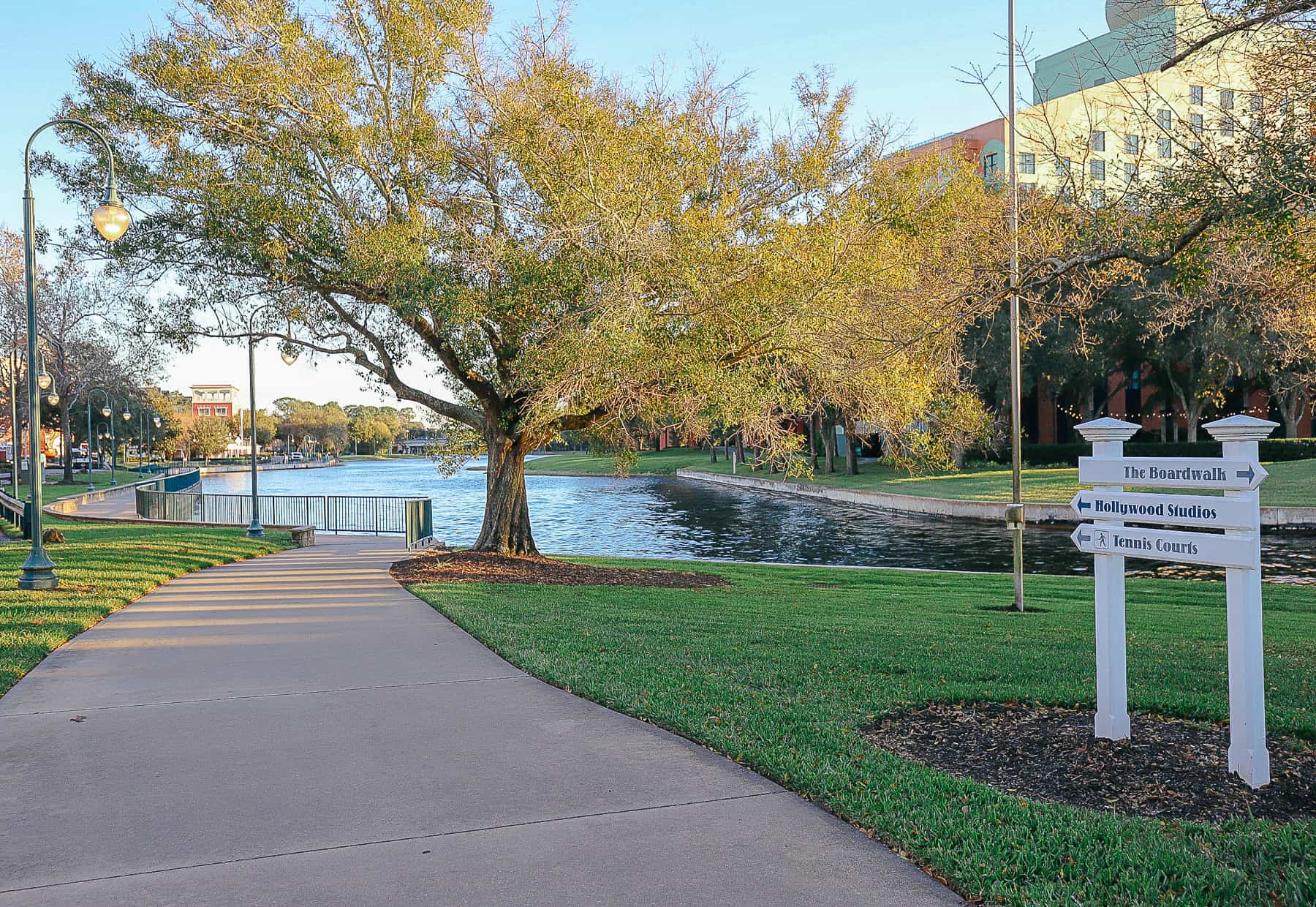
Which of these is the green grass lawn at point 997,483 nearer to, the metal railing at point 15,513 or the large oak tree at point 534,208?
the large oak tree at point 534,208

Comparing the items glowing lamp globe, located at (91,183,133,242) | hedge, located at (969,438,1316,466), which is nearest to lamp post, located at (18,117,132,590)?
glowing lamp globe, located at (91,183,133,242)

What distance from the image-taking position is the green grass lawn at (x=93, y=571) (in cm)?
902

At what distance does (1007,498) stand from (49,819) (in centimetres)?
3571

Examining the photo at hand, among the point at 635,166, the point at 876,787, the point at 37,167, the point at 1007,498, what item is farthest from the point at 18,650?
the point at 1007,498

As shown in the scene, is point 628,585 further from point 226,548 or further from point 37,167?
point 37,167

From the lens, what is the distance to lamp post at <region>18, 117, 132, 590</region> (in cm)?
1173

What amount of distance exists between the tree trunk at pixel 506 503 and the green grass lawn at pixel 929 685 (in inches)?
156

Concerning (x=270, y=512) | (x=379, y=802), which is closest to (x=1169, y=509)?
(x=379, y=802)

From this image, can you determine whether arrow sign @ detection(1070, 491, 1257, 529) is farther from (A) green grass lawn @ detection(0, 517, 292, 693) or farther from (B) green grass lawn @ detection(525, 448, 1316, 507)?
(B) green grass lawn @ detection(525, 448, 1316, 507)

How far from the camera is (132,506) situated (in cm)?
3522

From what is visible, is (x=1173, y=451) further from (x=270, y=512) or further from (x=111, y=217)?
(x=111, y=217)

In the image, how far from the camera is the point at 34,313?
11.9 meters

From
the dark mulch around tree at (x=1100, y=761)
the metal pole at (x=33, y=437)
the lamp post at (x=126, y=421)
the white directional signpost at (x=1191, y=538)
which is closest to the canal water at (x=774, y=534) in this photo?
the metal pole at (x=33, y=437)

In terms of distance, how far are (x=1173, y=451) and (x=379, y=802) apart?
44447 mm
